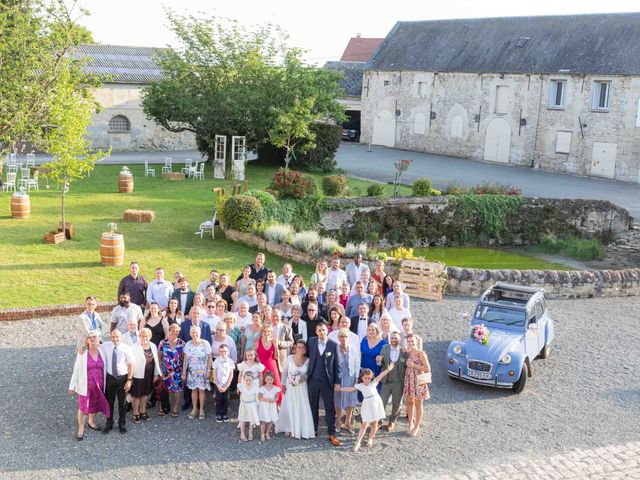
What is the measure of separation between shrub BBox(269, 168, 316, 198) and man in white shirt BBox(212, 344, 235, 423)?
13.8 metres

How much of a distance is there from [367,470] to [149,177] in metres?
24.0

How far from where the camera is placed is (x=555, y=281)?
A: 59.7 ft

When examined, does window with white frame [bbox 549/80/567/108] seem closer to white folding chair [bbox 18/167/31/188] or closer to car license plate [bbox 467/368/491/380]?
white folding chair [bbox 18/167/31/188]

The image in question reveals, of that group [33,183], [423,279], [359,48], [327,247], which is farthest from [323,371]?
[359,48]

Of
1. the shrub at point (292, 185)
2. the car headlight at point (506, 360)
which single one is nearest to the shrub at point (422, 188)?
the shrub at point (292, 185)

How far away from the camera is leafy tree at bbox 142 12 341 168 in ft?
106

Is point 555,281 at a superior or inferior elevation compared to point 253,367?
inferior

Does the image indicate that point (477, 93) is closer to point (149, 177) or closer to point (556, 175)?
point (556, 175)

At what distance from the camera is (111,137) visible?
40.9m

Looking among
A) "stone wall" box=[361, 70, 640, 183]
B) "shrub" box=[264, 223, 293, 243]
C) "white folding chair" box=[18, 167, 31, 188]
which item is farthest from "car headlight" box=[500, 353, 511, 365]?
"stone wall" box=[361, 70, 640, 183]

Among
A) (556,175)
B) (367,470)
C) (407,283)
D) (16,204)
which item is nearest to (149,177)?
(16,204)

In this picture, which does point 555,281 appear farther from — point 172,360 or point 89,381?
point 89,381

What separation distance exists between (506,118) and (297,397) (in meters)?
34.4

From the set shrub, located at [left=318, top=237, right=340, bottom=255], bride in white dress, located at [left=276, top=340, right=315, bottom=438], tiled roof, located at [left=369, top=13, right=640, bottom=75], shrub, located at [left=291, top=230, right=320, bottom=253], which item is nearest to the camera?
bride in white dress, located at [left=276, top=340, right=315, bottom=438]
